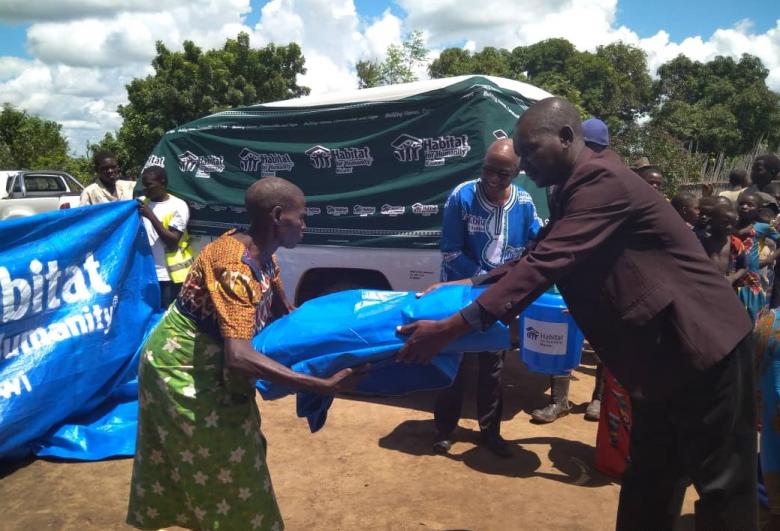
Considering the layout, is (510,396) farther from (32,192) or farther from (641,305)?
(32,192)

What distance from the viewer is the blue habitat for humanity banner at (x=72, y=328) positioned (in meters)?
3.71

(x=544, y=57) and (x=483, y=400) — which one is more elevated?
(x=544, y=57)

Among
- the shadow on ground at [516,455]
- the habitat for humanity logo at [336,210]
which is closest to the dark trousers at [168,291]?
the habitat for humanity logo at [336,210]

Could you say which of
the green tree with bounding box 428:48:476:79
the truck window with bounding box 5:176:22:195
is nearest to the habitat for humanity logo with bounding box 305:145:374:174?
the truck window with bounding box 5:176:22:195

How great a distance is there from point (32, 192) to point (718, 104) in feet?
86.5

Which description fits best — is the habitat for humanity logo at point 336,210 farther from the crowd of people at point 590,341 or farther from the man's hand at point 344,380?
the man's hand at point 344,380

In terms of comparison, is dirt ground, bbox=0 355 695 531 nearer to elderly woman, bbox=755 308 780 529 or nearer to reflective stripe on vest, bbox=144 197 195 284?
elderly woman, bbox=755 308 780 529

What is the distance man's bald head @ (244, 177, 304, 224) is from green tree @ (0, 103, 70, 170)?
24.2m

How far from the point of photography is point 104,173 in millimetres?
5750

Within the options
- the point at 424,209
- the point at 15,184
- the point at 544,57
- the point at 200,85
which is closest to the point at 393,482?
the point at 424,209

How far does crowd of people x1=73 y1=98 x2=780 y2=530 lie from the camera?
6.68 feet

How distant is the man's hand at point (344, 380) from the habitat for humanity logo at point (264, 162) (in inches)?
144

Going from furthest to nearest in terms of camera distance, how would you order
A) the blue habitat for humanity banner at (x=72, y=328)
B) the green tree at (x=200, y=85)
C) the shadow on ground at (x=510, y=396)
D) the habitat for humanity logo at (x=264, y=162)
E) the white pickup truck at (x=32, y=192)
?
1. the green tree at (x=200, y=85)
2. the white pickup truck at (x=32, y=192)
3. the habitat for humanity logo at (x=264, y=162)
4. the shadow on ground at (x=510, y=396)
5. the blue habitat for humanity banner at (x=72, y=328)

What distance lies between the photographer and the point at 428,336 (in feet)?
6.88
